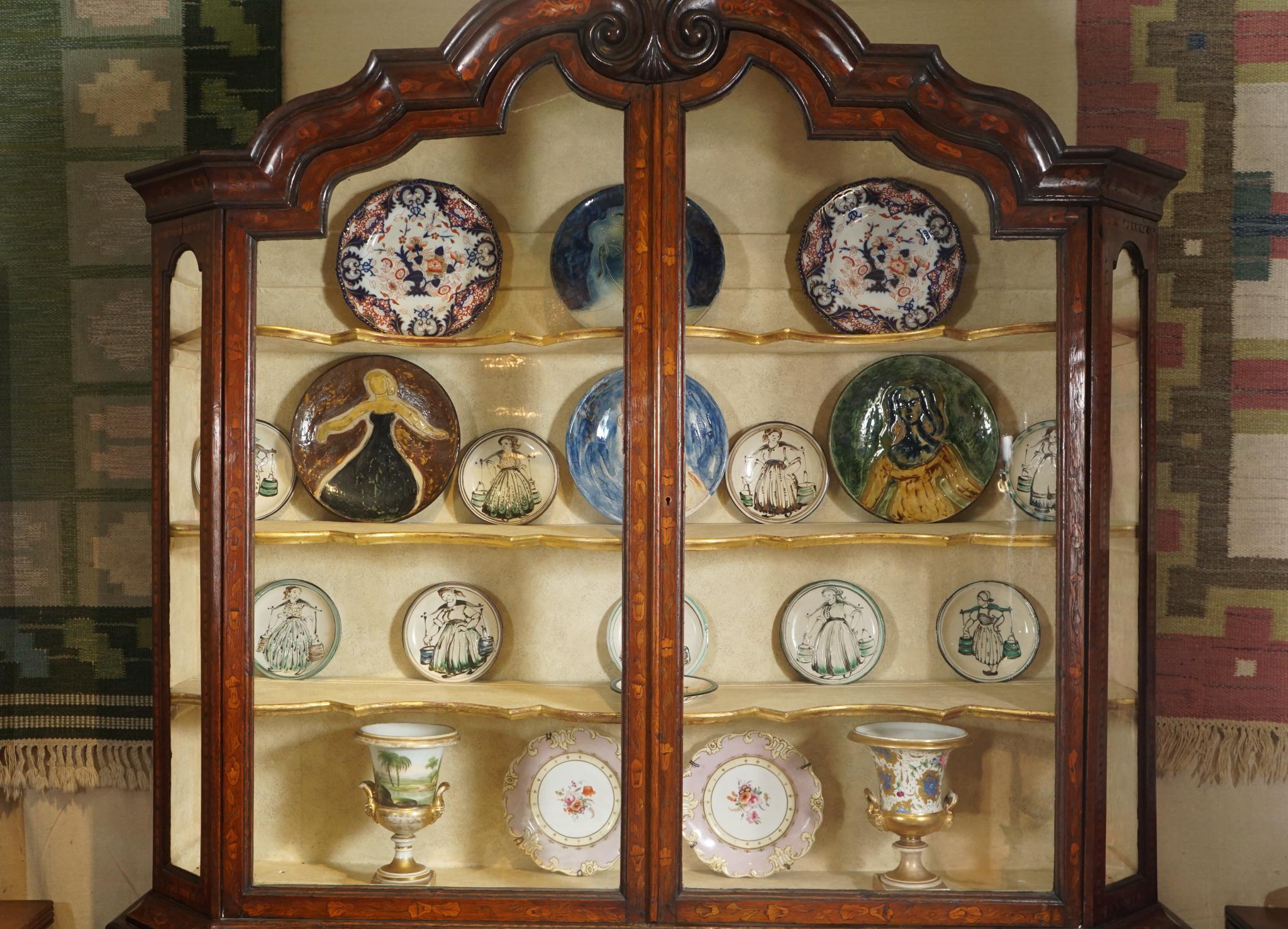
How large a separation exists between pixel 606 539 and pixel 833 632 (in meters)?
0.35

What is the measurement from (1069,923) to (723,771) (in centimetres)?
50

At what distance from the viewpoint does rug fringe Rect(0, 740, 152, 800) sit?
1.96m

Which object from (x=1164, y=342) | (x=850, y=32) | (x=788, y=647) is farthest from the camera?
(x=1164, y=342)

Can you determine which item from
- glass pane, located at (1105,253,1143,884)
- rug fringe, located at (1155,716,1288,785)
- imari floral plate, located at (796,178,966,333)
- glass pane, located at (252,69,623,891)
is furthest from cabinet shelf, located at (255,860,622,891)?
rug fringe, located at (1155,716,1288,785)

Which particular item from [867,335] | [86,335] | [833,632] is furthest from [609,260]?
[86,335]

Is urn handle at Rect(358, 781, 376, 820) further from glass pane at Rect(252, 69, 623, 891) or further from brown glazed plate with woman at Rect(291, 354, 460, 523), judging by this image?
brown glazed plate with woman at Rect(291, 354, 460, 523)

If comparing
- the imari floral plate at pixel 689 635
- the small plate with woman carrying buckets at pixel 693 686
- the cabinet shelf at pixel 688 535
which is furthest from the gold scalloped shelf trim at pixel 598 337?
the small plate with woman carrying buckets at pixel 693 686

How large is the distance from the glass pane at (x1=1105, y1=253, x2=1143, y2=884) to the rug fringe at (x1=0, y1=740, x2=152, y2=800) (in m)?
1.60

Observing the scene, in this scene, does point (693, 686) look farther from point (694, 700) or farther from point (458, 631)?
point (458, 631)

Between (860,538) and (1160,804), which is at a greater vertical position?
(860,538)

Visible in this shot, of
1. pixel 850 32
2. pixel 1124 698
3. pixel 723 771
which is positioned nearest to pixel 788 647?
pixel 723 771

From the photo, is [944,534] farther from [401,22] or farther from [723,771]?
[401,22]

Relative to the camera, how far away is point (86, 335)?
1981 mm

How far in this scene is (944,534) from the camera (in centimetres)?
154
